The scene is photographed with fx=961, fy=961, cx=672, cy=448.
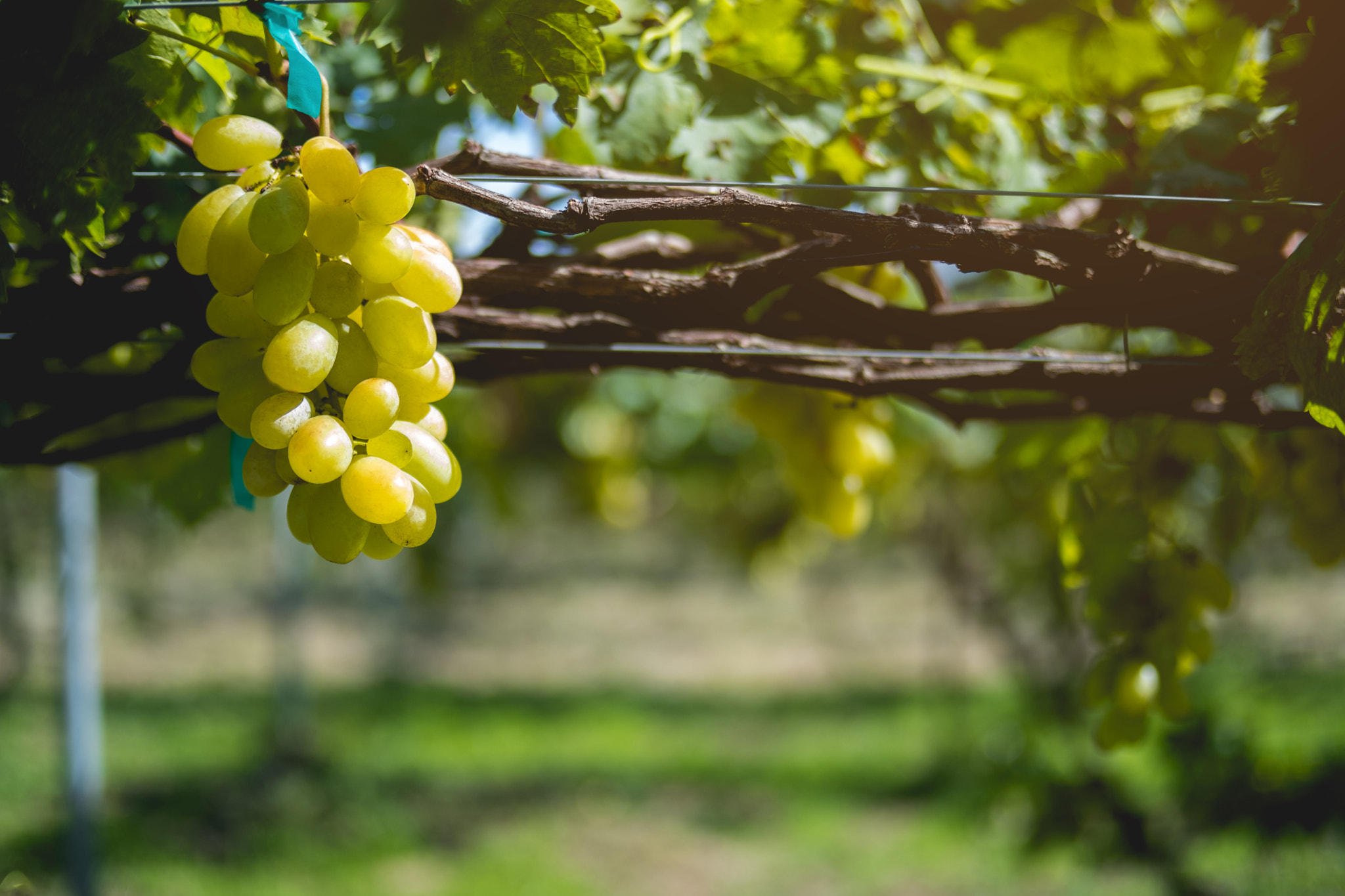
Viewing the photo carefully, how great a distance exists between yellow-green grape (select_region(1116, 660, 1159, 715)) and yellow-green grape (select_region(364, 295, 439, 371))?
1.02m

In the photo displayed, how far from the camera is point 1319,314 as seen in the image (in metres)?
0.76

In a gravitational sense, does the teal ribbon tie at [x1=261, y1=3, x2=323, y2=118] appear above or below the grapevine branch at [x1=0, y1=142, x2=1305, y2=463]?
above

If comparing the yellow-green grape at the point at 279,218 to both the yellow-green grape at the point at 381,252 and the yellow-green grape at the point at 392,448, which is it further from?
the yellow-green grape at the point at 392,448

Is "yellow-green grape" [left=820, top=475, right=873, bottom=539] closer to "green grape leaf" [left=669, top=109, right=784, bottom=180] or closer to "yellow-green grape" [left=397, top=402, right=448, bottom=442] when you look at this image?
"green grape leaf" [left=669, top=109, right=784, bottom=180]

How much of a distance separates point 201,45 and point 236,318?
245 mm

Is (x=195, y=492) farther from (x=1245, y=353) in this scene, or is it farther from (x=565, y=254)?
(x=1245, y=353)

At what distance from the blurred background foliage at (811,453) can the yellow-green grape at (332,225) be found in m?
0.18

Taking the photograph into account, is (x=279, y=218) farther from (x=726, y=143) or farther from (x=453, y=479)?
(x=726, y=143)

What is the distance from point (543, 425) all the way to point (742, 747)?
252cm

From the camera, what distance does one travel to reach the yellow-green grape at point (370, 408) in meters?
0.69

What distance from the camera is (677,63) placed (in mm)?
1129

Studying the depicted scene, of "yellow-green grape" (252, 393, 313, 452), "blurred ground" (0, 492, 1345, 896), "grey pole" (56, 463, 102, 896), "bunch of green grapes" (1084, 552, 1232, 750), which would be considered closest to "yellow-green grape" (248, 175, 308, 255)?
"yellow-green grape" (252, 393, 313, 452)

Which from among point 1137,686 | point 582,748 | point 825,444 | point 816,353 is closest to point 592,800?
point 582,748

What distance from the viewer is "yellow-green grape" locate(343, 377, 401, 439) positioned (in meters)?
0.69
